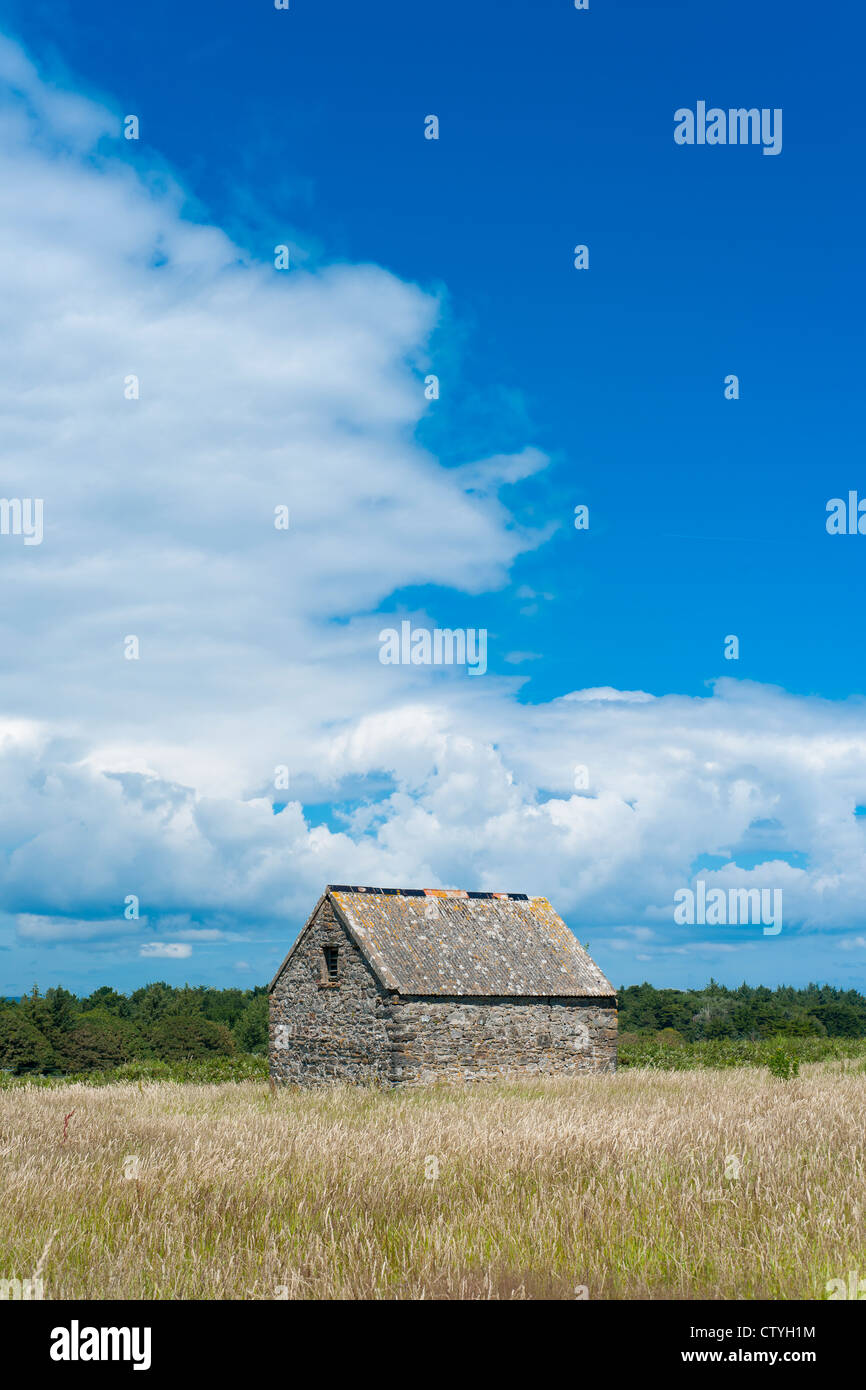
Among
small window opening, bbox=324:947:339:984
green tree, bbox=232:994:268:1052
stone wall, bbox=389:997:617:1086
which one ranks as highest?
small window opening, bbox=324:947:339:984

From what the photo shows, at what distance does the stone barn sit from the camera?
94.4 feet

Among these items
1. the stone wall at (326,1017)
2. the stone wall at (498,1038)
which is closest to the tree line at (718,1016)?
the stone wall at (498,1038)

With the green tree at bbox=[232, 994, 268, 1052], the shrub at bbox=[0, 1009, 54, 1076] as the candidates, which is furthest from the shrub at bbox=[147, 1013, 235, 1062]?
the green tree at bbox=[232, 994, 268, 1052]

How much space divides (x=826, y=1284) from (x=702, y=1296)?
30.8 inches

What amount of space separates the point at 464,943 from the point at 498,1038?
3192 mm

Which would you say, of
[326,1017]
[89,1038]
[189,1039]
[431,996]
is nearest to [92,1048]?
[89,1038]

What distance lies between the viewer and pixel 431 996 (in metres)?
29.0

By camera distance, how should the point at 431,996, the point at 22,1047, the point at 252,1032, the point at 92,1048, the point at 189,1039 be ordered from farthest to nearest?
the point at 252,1032 → the point at 189,1039 → the point at 92,1048 → the point at 22,1047 → the point at 431,996

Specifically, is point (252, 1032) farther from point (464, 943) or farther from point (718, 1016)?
point (464, 943)

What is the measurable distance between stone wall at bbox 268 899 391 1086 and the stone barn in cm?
4

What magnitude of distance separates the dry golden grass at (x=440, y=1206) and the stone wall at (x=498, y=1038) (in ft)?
46.4

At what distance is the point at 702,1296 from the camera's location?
6.36 meters

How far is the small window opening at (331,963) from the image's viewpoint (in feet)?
100

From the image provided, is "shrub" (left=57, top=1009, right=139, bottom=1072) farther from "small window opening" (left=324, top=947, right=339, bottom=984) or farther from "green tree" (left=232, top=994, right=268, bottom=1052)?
"small window opening" (left=324, top=947, right=339, bottom=984)
